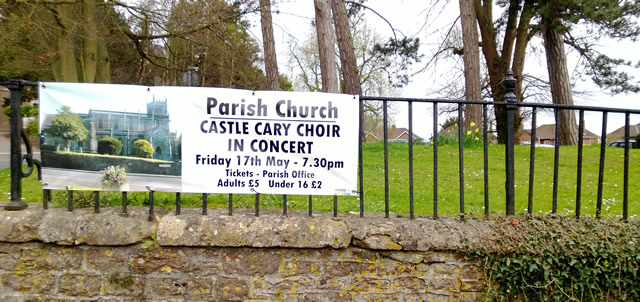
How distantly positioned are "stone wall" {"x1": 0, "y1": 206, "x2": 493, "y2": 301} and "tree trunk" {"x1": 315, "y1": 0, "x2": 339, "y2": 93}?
7199 millimetres

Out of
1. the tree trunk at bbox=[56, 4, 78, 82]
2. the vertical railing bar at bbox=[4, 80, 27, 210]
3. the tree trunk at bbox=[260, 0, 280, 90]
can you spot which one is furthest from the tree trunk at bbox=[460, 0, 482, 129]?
the tree trunk at bbox=[56, 4, 78, 82]

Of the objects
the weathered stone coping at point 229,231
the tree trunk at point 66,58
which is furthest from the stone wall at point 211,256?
the tree trunk at point 66,58

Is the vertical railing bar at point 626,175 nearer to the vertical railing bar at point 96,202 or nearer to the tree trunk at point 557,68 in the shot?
the vertical railing bar at point 96,202

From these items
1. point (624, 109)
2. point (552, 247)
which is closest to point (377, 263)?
point (552, 247)

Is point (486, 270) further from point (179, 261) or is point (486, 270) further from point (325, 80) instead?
point (325, 80)

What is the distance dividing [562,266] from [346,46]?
8970 millimetres

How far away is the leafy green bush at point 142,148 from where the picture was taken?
293 cm

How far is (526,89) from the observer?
67.9ft

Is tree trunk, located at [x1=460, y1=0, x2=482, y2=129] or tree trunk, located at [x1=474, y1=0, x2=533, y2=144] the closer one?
tree trunk, located at [x1=460, y1=0, x2=482, y2=129]

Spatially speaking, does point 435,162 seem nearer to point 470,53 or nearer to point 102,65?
point 470,53

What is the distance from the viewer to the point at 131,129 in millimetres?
2920

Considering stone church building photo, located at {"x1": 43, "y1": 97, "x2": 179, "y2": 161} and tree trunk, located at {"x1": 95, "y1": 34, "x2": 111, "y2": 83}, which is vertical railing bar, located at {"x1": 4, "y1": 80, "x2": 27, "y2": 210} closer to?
stone church building photo, located at {"x1": 43, "y1": 97, "x2": 179, "y2": 161}

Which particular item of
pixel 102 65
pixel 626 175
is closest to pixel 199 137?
pixel 626 175

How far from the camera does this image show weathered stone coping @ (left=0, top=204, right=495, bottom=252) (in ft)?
9.00
